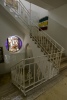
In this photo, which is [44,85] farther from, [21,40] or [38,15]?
[38,15]

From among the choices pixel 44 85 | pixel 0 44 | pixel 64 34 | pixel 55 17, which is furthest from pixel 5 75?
pixel 55 17

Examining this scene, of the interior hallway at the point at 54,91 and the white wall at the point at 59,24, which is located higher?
the white wall at the point at 59,24

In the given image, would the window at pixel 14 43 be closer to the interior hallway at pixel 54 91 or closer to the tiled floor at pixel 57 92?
the interior hallway at pixel 54 91

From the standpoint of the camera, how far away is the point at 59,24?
13.7 ft

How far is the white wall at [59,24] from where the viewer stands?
156 inches

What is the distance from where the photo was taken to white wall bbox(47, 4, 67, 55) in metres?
3.95

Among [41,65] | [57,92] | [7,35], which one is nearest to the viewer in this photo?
[57,92]

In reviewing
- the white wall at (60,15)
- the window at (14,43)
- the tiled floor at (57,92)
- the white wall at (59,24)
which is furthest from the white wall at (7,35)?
the tiled floor at (57,92)

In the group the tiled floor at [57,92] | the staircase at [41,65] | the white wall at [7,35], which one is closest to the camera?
the tiled floor at [57,92]

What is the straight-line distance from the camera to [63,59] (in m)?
3.63

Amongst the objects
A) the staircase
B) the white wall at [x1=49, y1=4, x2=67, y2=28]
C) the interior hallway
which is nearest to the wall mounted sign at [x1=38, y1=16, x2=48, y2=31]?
the white wall at [x1=49, y1=4, x2=67, y2=28]

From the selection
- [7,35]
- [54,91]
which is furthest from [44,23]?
[54,91]

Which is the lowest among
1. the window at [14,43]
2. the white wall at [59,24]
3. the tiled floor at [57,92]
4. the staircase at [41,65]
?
the tiled floor at [57,92]

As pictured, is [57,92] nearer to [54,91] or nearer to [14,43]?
[54,91]
